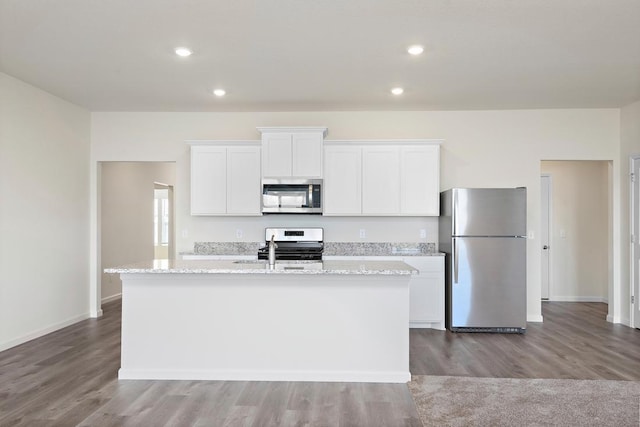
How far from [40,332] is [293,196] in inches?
125

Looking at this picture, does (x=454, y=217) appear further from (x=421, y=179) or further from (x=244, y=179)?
→ (x=244, y=179)

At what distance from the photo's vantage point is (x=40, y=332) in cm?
479

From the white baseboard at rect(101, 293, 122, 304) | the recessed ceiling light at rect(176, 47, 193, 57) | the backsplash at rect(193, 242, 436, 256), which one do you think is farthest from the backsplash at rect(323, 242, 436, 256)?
the white baseboard at rect(101, 293, 122, 304)

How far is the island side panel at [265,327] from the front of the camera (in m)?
3.44

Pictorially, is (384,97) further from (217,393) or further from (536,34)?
(217,393)

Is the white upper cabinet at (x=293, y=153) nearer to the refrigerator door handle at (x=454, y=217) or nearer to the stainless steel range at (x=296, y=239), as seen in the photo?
the stainless steel range at (x=296, y=239)

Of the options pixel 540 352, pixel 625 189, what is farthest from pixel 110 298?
pixel 625 189

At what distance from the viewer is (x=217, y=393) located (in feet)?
10.4

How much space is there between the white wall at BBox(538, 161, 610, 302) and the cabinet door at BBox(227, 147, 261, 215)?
188 inches

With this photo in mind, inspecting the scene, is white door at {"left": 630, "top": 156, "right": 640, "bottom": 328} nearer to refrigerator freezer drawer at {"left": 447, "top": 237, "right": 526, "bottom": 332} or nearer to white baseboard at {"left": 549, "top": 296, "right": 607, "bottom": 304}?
refrigerator freezer drawer at {"left": 447, "top": 237, "right": 526, "bottom": 332}

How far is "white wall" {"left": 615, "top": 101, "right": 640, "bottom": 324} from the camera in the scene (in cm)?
535

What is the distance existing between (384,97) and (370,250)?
1.93 metres

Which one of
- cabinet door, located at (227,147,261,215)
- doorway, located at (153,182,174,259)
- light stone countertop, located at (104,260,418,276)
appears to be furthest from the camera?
doorway, located at (153,182,174,259)

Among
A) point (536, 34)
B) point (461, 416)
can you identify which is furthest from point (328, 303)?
point (536, 34)
